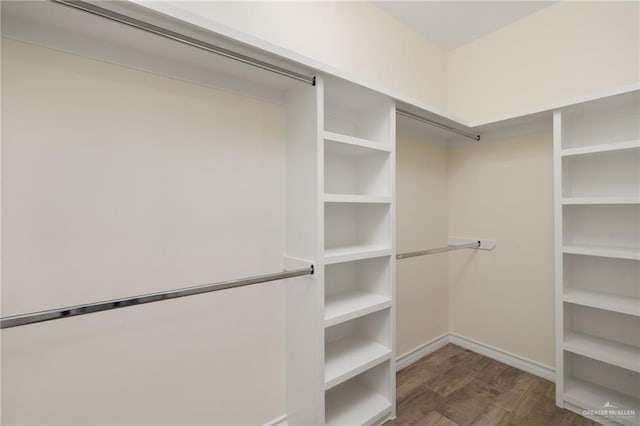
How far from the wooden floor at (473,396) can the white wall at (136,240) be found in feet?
3.22

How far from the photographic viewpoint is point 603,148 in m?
1.65

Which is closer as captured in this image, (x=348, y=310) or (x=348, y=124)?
(x=348, y=310)

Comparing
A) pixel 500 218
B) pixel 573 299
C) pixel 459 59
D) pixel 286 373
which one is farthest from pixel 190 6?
pixel 573 299

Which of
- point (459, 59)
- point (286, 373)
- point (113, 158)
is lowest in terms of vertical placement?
point (286, 373)

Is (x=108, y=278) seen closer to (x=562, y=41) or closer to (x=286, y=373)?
(x=286, y=373)

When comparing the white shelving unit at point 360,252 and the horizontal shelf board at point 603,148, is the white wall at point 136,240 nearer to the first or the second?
the white shelving unit at point 360,252

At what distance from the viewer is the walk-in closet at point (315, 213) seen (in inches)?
40.1

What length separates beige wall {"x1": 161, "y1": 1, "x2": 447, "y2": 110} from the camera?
4.76ft

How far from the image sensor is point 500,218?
236 cm

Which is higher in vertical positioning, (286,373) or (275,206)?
(275,206)

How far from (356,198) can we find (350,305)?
0.66 m

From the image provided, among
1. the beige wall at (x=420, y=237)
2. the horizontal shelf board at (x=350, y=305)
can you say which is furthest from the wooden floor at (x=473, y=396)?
the horizontal shelf board at (x=350, y=305)

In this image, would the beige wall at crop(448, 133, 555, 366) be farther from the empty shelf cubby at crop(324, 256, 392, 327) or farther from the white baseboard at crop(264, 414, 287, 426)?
the white baseboard at crop(264, 414, 287, 426)

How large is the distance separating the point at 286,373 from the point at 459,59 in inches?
125
